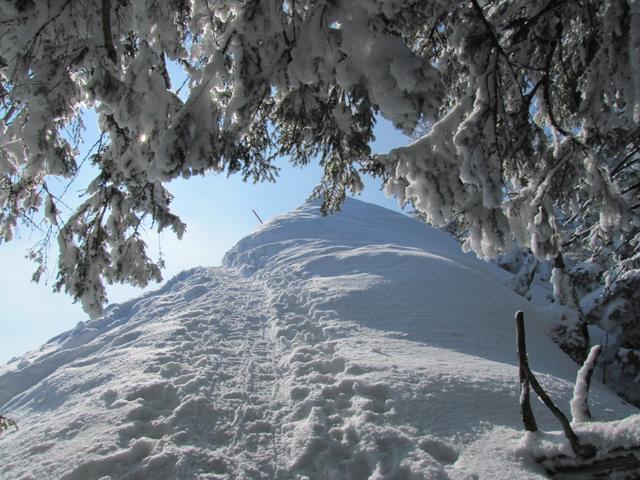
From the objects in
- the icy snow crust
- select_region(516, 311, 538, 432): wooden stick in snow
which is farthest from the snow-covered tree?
the icy snow crust

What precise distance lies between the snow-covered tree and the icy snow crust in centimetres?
152

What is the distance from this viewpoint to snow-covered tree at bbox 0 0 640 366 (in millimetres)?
2455

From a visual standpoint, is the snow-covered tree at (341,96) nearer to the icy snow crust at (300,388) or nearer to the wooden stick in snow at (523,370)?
the wooden stick in snow at (523,370)

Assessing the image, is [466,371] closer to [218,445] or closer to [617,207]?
[617,207]

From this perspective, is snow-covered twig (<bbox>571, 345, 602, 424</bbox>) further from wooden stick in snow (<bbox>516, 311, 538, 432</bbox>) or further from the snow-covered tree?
the snow-covered tree

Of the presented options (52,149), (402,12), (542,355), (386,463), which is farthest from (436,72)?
(542,355)

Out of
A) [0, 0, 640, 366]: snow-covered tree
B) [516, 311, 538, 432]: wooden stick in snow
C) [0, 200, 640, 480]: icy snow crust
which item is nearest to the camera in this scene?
[0, 0, 640, 366]: snow-covered tree

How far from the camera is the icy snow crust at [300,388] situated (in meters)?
3.33

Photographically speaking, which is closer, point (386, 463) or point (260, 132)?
point (386, 463)

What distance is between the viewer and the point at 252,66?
2.63 metres

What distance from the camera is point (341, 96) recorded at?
3240 mm

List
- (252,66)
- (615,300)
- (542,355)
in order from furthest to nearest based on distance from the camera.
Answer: (615,300)
(542,355)
(252,66)

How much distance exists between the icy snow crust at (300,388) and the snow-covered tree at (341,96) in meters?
1.52

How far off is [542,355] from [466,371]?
2.83 meters
